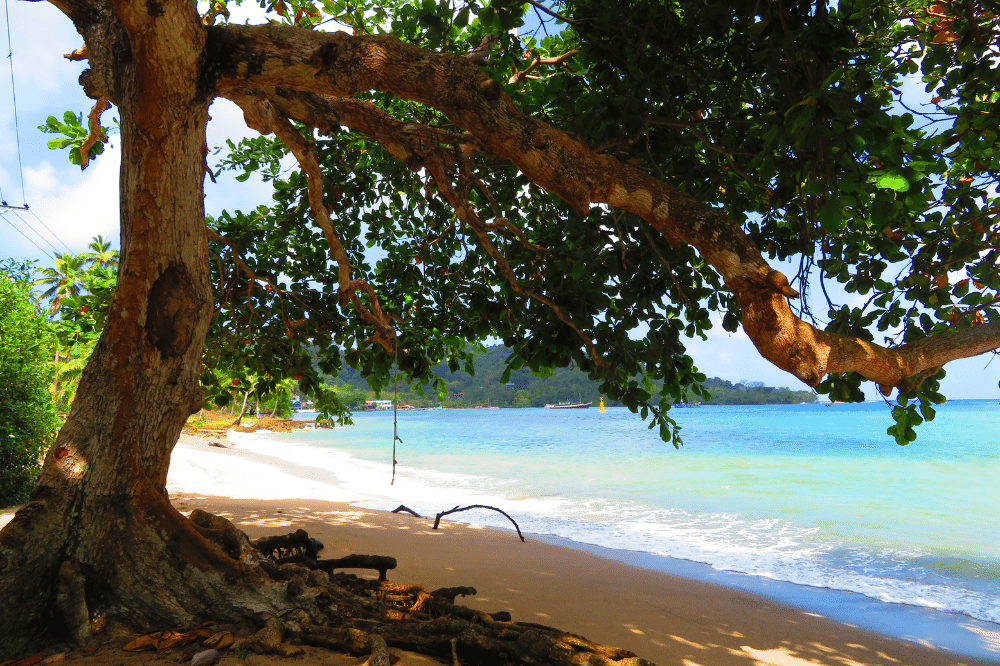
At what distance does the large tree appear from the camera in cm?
236

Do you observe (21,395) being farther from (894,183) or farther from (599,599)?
(894,183)

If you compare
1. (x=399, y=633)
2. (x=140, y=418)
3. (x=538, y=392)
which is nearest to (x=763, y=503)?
(x=399, y=633)

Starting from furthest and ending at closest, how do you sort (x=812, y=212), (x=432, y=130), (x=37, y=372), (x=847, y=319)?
(x=37, y=372)
(x=847, y=319)
(x=432, y=130)
(x=812, y=212)

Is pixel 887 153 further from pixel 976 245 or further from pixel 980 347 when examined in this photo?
pixel 976 245

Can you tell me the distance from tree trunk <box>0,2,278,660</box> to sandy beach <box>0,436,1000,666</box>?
347 mm

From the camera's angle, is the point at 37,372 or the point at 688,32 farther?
the point at 37,372

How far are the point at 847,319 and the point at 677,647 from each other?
2587 millimetres

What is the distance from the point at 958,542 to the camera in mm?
9031

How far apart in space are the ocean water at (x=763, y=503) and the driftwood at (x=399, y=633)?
17.7ft

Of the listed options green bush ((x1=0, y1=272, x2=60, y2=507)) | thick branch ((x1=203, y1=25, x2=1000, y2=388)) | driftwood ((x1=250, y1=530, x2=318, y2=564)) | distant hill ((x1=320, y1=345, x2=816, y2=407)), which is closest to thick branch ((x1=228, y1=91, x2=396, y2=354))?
thick branch ((x1=203, y1=25, x2=1000, y2=388))

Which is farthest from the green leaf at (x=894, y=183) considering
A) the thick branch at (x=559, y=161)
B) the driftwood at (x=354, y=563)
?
the driftwood at (x=354, y=563)

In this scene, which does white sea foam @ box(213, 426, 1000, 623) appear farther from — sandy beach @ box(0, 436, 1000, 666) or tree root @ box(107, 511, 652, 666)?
tree root @ box(107, 511, 652, 666)

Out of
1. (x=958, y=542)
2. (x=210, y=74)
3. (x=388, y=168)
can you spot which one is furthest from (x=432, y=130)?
(x=958, y=542)

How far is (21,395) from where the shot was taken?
23.8ft
